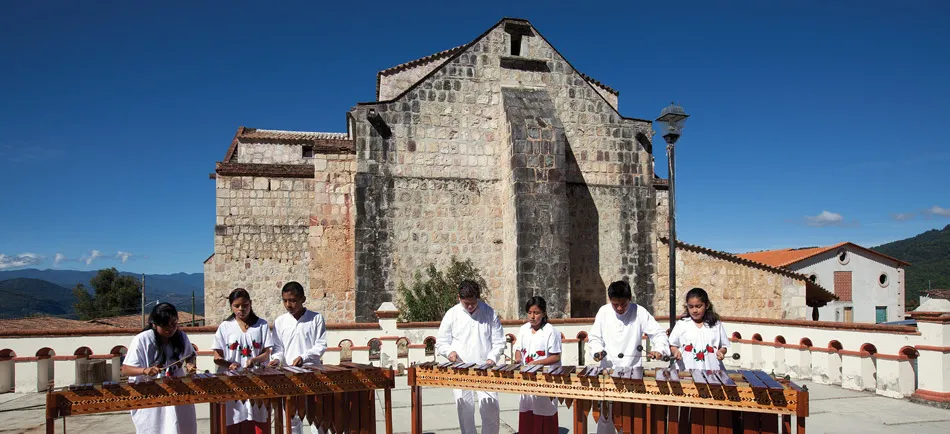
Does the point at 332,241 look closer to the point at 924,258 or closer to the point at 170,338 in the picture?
the point at 170,338

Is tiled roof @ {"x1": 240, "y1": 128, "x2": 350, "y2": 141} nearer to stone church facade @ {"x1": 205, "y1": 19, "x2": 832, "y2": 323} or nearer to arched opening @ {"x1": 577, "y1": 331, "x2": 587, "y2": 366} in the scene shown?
stone church facade @ {"x1": 205, "y1": 19, "x2": 832, "y2": 323}

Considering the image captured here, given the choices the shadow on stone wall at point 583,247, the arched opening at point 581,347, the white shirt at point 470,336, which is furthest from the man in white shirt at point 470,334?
the shadow on stone wall at point 583,247

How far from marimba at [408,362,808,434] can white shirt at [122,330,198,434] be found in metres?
2.20

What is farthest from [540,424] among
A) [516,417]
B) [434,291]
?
[434,291]

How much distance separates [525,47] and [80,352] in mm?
12367

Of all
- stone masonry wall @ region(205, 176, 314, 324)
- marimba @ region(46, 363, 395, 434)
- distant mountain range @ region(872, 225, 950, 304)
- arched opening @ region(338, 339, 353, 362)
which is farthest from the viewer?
distant mountain range @ region(872, 225, 950, 304)

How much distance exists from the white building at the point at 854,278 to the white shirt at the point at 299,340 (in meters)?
26.6

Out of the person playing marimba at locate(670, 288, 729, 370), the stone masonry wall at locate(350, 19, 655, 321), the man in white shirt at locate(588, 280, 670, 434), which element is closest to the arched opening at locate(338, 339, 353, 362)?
the stone masonry wall at locate(350, 19, 655, 321)

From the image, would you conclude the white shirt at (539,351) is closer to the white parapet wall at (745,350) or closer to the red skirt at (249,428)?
the red skirt at (249,428)

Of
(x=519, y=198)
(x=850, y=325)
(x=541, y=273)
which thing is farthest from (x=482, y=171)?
(x=850, y=325)

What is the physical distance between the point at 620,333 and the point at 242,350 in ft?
12.5

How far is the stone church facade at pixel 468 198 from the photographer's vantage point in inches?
558

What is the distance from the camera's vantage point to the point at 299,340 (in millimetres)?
5922

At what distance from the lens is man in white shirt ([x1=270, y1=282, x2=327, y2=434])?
5832 mm
